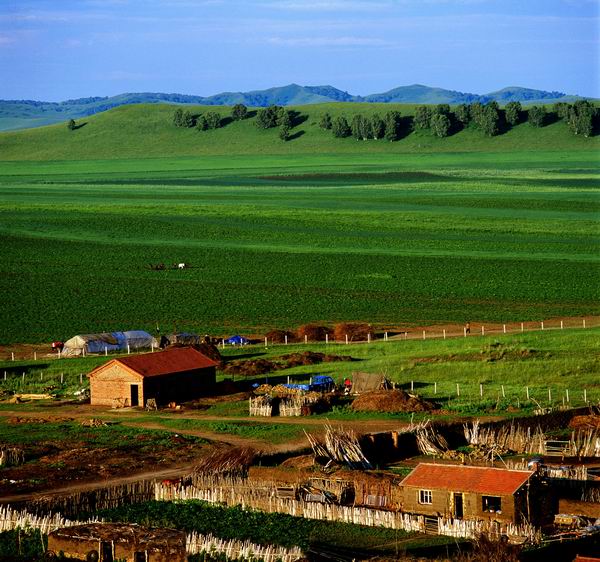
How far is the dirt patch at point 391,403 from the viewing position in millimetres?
54250

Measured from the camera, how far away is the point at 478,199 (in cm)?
16112

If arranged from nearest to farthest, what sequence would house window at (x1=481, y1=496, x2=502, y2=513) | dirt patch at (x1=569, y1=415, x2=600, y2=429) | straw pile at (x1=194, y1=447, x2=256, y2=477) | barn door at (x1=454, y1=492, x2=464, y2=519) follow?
house window at (x1=481, y1=496, x2=502, y2=513) < barn door at (x1=454, y1=492, x2=464, y2=519) < straw pile at (x1=194, y1=447, x2=256, y2=477) < dirt patch at (x1=569, y1=415, x2=600, y2=429)

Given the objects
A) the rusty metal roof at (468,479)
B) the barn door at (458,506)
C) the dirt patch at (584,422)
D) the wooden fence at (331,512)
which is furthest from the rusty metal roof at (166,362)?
the barn door at (458,506)

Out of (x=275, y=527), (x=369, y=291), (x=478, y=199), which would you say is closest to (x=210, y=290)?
(x=369, y=291)

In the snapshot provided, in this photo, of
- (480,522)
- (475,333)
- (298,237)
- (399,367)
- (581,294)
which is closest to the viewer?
(480,522)

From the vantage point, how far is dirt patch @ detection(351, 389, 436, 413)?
5425 centimetres

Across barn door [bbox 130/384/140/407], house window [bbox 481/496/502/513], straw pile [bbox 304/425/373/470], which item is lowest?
barn door [bbox 130/384/140/407]

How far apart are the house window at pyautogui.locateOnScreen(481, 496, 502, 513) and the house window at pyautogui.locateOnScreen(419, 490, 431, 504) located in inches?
59.2

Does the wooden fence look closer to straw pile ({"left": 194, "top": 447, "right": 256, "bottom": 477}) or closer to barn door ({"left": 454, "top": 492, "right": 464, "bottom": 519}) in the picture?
barn door ({"left": 454, "top": 492, "right": 464, "bottom": 519})

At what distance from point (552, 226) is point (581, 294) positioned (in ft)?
→ 142

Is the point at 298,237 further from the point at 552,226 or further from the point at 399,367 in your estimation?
the point at 399,367

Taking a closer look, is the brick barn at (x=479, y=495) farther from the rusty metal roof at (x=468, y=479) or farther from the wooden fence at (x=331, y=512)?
the wooden fence at (x=331, y=512)

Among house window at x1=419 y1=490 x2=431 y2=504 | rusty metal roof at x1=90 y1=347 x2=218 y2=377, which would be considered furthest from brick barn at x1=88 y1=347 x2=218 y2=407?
house window at x1=419 y1=490 x2=431 y2=504

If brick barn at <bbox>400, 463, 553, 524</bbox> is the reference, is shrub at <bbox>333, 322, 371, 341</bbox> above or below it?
below
